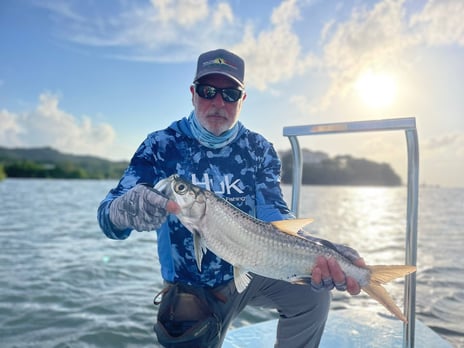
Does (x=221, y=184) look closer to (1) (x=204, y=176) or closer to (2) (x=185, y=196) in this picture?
(1) (x=204, y=176)

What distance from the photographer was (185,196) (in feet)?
8.46

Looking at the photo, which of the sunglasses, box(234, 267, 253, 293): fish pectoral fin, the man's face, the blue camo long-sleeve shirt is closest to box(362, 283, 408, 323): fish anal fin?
box(234, 267, 253, 293): fish pectoral fin

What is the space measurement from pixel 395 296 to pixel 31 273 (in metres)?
8.46

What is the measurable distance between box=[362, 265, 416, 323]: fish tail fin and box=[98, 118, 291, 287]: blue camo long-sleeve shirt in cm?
99

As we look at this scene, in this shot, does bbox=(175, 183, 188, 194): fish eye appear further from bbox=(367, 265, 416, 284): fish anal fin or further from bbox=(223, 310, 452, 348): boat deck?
bbox=(223, 310, 452, 348): boat deck

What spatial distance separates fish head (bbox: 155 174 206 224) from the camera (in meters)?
2.58

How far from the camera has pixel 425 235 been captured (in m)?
17.8

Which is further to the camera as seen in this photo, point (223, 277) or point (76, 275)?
point (76, 275)

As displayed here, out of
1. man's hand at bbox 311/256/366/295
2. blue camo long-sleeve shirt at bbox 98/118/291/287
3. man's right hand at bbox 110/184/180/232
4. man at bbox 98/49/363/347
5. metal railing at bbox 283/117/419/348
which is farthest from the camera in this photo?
blue camo long-sleeve shirt at bbox 98/118/291/287

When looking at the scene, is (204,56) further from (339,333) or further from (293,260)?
(339,333)

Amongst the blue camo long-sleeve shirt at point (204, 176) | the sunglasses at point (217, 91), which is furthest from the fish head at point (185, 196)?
the sunglasses at point (217, 91)

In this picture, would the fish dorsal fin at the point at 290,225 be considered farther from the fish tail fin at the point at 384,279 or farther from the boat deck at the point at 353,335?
the boat deck at the point at 353,335

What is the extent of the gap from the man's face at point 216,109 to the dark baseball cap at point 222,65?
0.07 meters

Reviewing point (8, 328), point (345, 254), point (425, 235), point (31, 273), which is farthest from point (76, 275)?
point (425, 235)
